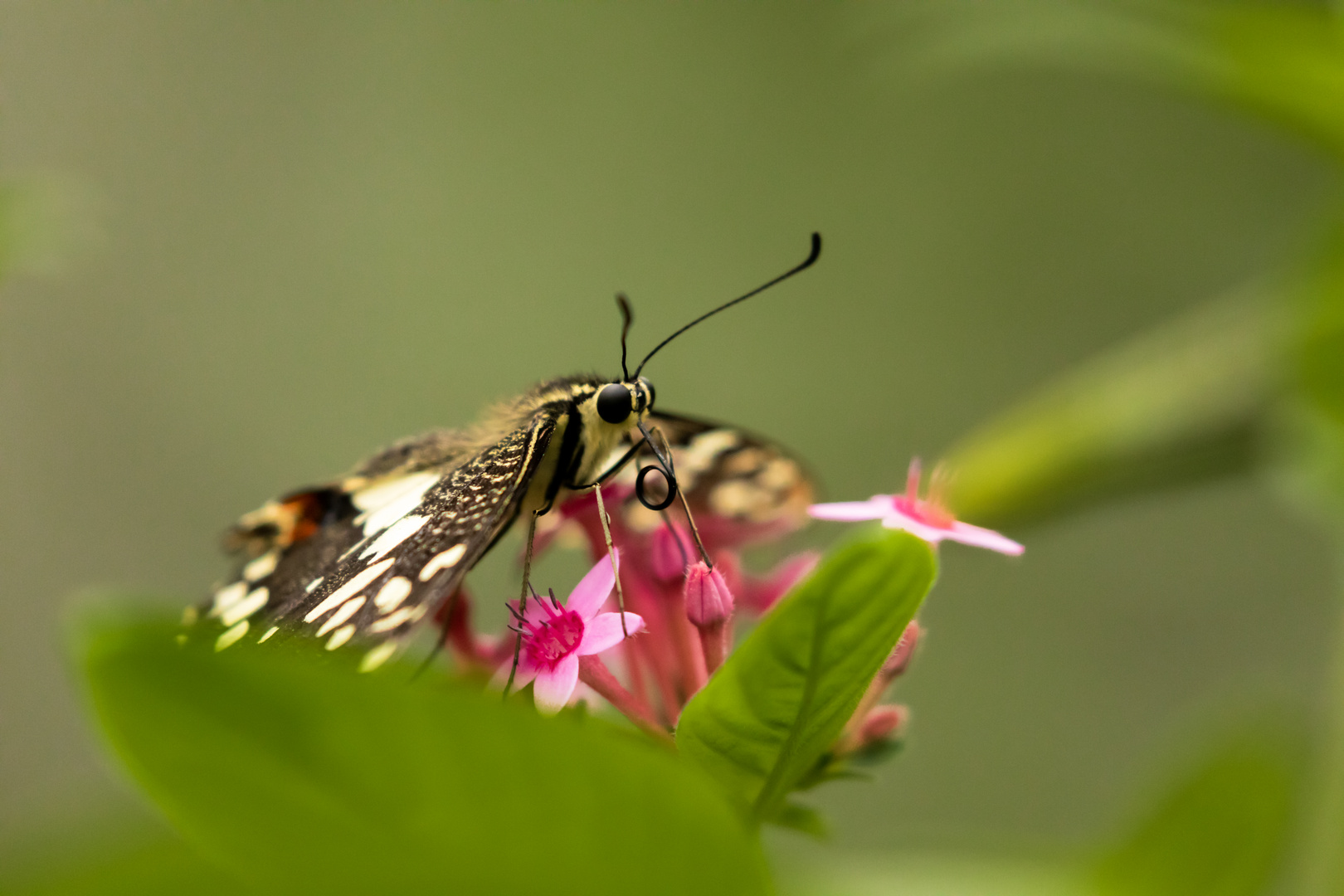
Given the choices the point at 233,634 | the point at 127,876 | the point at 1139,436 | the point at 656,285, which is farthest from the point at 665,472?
the point at 656,285

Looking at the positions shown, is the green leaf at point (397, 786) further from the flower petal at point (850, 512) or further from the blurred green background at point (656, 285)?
the blurred green background at point (656, 285)

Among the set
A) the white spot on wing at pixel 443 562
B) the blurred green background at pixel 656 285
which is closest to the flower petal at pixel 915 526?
the white spot on wing at pixel 443 562

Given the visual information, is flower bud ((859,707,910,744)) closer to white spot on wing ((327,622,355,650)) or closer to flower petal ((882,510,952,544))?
flower petal ((882,510,952,544))

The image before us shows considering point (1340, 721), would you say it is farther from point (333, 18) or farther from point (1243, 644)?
point (333, 18)

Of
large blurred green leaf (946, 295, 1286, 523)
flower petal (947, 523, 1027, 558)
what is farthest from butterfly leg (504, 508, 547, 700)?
large blurred green leaf (946, 295, 1286, 523)

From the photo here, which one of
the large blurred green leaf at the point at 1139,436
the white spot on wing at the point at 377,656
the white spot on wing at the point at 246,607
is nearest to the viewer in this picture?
the white spot on wing at the point at 377,656

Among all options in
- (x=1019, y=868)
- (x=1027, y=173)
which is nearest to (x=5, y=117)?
(x=1027, y=173)
